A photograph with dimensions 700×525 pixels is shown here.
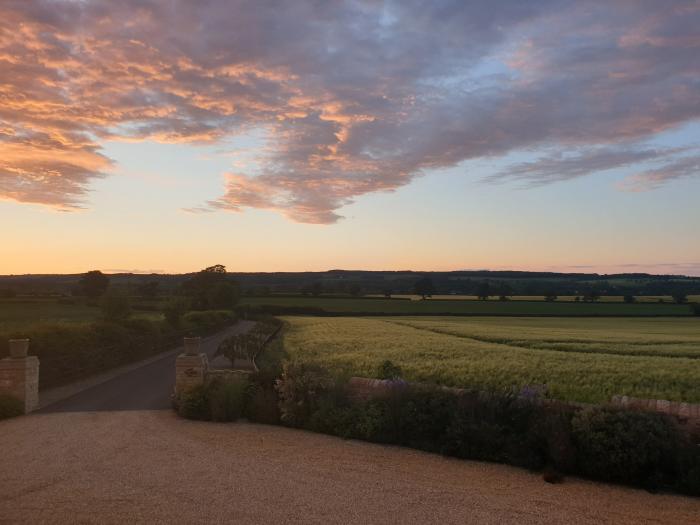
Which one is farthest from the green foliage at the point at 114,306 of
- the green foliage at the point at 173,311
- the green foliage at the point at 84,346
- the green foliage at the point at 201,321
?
the green foliage at the point at 201,321

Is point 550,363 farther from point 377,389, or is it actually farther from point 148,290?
point 148,290

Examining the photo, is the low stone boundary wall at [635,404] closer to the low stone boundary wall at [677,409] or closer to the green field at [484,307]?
the low stone boundary wall at [677,409]

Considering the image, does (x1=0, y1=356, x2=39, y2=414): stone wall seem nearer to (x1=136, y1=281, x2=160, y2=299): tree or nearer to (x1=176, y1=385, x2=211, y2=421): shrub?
(x1=176, y1=385, x2=211, y2=421): shrub

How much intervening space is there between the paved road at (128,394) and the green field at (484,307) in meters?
53.5

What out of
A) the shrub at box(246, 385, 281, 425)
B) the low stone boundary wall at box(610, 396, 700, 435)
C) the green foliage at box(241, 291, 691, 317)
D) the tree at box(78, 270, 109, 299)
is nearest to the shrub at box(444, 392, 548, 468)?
the low stone boundary wall at box(610, 396, 700, 435)

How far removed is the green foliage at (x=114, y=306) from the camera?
29719mm

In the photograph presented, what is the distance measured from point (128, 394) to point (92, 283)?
66649mm

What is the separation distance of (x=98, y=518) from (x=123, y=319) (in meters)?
24.9

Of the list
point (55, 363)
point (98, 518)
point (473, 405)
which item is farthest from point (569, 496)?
point (55, 363)

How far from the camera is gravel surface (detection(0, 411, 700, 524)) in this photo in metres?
7.33

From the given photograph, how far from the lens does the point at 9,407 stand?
13.8m

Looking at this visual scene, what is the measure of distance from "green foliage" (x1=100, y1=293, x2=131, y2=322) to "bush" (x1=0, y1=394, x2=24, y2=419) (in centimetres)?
1606

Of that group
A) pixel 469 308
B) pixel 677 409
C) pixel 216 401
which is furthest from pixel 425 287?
pixel 677 409

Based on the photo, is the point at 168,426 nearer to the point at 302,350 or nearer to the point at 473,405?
the point at 473,405
